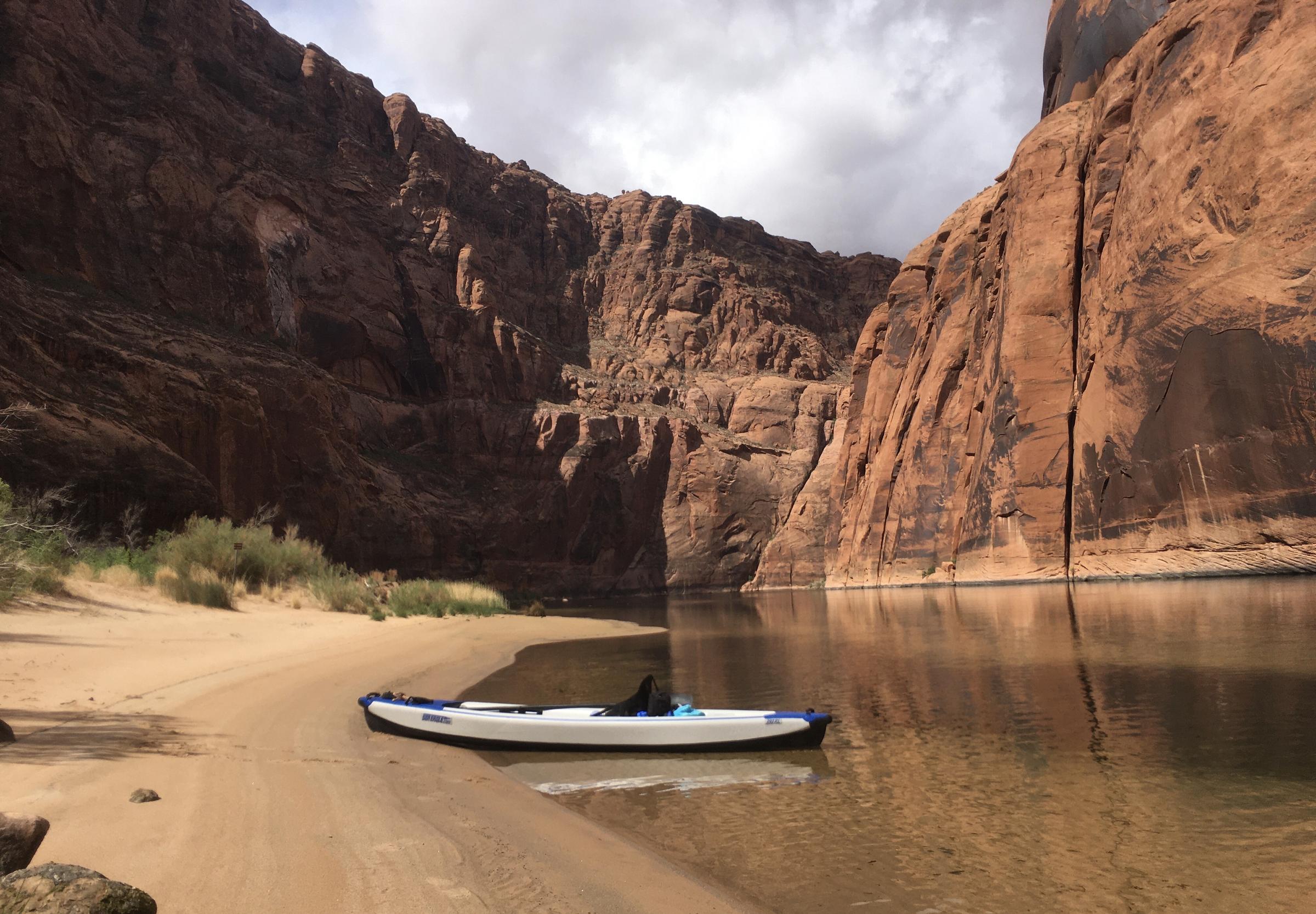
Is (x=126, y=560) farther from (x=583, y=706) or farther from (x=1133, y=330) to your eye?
(x=1133, y=330)

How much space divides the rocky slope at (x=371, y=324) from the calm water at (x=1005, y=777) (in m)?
22.0

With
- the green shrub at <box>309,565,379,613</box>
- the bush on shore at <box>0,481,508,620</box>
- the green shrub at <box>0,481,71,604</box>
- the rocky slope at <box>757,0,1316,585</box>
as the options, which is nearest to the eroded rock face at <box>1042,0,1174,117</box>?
the rocky slope at <box>757,0,1316,585</box>

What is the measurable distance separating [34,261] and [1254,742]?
49.6m

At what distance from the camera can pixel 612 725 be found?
30.6 feet

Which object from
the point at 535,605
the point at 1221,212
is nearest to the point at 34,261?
the point at 535,605

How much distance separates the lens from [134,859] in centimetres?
426

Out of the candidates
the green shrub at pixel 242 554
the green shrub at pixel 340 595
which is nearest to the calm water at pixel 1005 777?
the green shrub at pixel 242 554

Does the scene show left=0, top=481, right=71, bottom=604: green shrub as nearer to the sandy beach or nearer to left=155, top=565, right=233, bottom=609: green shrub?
the sandy beach

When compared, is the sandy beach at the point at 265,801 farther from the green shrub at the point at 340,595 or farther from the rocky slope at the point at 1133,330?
the rocky slope at the point at 1133,330

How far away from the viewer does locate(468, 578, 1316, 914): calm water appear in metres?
5.17

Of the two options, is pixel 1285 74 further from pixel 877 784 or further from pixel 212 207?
pixel 212 207

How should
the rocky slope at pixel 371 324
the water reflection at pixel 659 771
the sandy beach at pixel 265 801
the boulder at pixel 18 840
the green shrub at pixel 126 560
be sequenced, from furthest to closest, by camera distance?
the rocky slope at pixel 371 324
the green shrub at pixel 126 560
the water reflection at pixel 659 771
the sandy beach at pixel 265 801
the boulder at pixel 18 840

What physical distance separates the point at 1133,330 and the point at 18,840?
38.4m

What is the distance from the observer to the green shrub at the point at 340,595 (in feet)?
83.1
